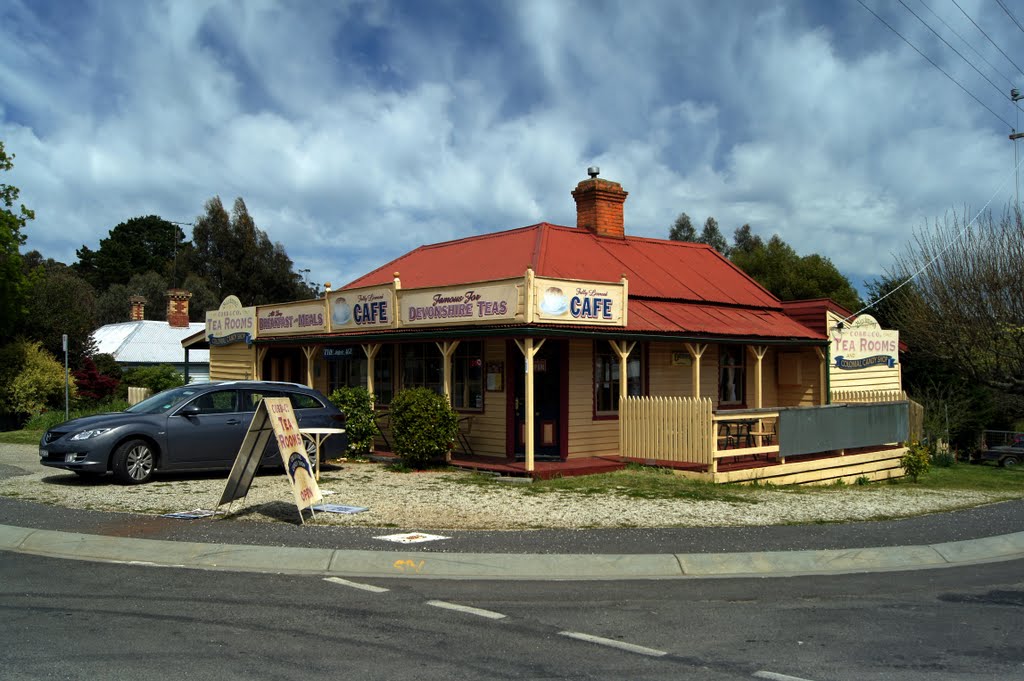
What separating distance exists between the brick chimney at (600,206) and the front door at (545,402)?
19.6ft

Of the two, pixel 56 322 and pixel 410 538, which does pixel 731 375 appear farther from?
pixel 56 322

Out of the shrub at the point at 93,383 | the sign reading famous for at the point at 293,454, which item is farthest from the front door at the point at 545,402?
the shrub at the point at 93,383

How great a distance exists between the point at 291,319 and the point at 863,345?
A: 47.5 ft

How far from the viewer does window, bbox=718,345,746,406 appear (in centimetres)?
2059

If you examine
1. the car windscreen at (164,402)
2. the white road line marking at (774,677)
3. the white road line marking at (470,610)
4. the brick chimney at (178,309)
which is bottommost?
the white road line marking at (774,677)

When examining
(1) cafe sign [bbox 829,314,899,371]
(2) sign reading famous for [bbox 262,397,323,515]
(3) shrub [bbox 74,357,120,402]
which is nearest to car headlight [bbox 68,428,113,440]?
(2) sign reading famous for [bbox 262,397,323,515]

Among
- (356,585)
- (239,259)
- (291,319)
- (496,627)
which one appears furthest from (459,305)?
(239,259)

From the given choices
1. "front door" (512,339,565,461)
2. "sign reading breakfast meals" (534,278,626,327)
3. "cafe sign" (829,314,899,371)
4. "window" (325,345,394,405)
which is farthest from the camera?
"cafe sign" (829,314,899,371)

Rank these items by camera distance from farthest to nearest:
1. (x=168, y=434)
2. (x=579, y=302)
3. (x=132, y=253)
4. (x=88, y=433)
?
(x=132, y=253) < (x=579, y=302) < (x=168, y=434) < (x=88, y=433)

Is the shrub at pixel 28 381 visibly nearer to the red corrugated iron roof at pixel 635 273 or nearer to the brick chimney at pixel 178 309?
the red corrugated iron roof at pixel 635 273

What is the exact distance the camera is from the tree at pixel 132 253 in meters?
72.9

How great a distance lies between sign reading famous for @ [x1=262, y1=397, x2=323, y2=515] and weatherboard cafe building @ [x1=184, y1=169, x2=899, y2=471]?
4.99 meters

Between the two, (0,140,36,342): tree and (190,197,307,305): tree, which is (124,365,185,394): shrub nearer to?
(0,140,36,342): tree

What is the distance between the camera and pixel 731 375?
823 inches
